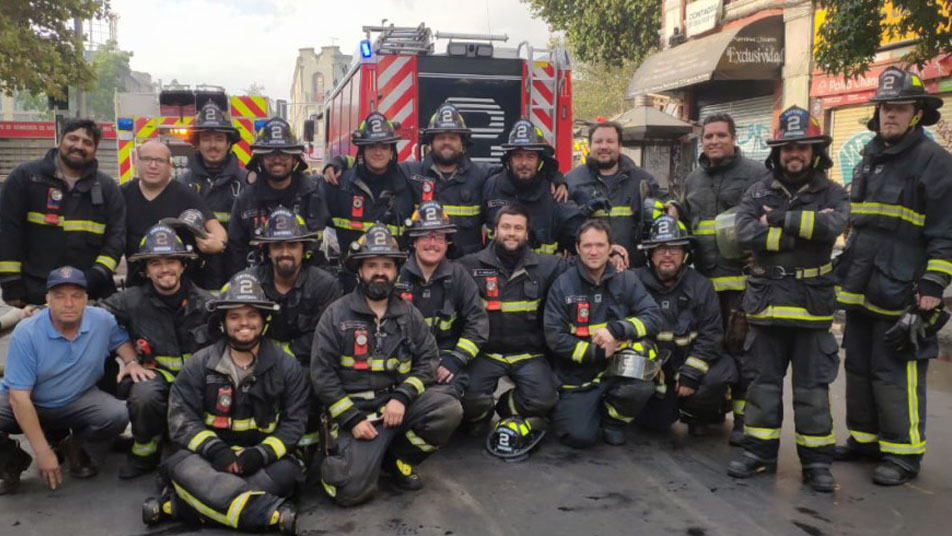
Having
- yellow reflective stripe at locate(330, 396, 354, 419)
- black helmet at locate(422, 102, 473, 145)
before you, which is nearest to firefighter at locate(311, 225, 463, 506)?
yellow reflective stripe at locate(330, 396, 354, 419)

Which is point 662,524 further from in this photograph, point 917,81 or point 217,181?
point 217,181

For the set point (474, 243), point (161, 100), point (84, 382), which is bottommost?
point (84, 382)

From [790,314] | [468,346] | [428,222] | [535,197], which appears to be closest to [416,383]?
[468,346]

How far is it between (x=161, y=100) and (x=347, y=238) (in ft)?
30.1

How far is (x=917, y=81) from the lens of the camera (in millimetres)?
4551

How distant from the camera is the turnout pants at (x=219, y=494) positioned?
3850mm

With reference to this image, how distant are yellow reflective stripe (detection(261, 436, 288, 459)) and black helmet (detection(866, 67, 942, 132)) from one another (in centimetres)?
372

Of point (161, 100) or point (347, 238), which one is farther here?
point (161, 100)

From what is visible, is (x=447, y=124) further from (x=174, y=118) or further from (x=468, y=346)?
(x=174, y=118)

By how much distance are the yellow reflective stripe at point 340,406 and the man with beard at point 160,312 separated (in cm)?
93

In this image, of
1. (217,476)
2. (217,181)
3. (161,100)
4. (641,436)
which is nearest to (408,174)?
(217,181)

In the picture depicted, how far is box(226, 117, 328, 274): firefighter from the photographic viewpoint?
5672mm

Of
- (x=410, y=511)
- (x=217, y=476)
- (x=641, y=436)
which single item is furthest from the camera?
(x=641, y=436)

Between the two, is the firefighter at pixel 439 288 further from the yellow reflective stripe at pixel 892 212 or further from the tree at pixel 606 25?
the tree at pixel 606 25
